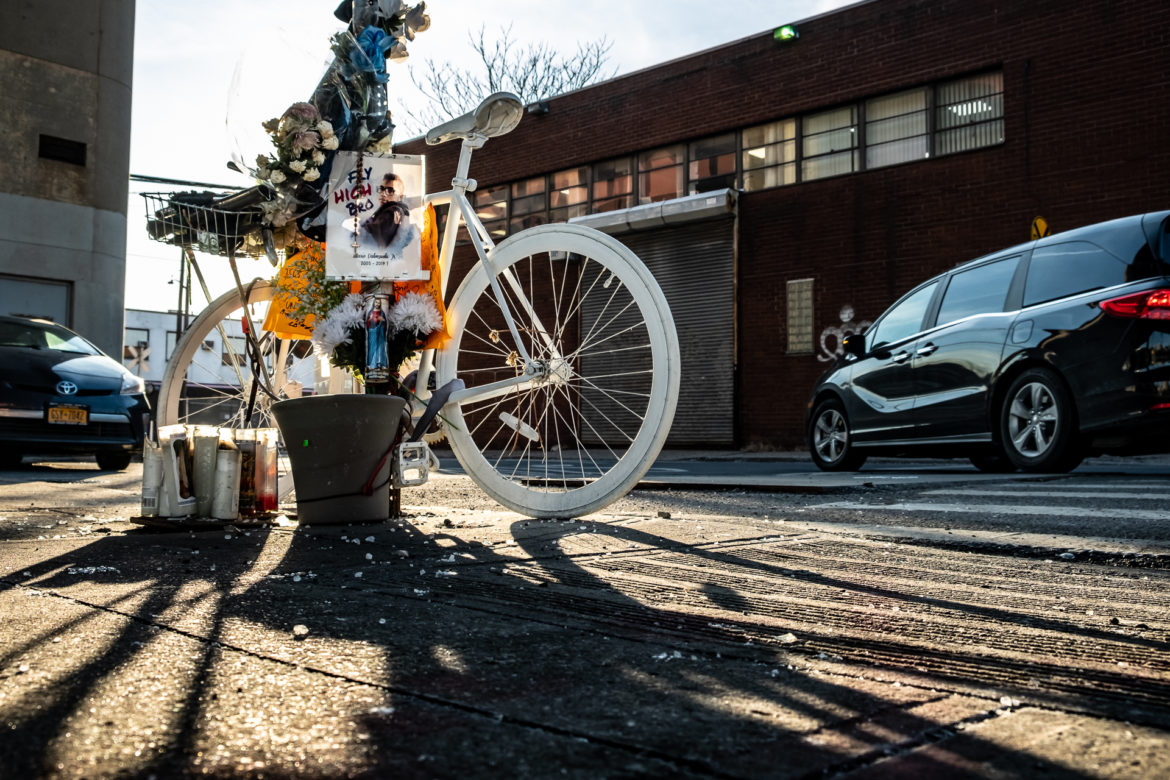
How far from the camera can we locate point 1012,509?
4.30 metres

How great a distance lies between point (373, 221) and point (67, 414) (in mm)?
5652

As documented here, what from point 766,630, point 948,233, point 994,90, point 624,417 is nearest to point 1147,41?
point 994,90

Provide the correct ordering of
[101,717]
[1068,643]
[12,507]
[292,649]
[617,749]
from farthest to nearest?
[12,507]
[1068,643]
[292,649]
[101,717]
[617,749]

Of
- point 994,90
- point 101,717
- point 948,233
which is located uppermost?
point 994,90

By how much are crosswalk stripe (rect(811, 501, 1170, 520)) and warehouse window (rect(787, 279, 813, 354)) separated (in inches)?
489

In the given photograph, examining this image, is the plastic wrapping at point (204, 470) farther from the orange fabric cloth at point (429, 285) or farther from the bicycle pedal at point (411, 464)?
the orange fabric cloth at point (429, 285)

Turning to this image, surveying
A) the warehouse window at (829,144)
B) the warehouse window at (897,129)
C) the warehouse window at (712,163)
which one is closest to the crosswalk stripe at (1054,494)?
the warehouse window at (897,129)

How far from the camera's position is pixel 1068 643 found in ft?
6.04

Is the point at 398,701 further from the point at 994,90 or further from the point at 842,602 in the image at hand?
the point at 994,90

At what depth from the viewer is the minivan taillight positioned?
5.85 metres

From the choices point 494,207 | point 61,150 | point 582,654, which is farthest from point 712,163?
point 582,654

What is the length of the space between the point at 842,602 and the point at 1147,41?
46.9 feet

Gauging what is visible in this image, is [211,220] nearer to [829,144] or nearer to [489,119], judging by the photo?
[489,119]

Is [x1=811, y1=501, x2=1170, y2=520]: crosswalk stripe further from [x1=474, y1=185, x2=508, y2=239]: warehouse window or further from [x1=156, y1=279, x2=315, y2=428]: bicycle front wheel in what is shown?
[x1=474, y1=185, x2=508, y2=239]: warehouse window
